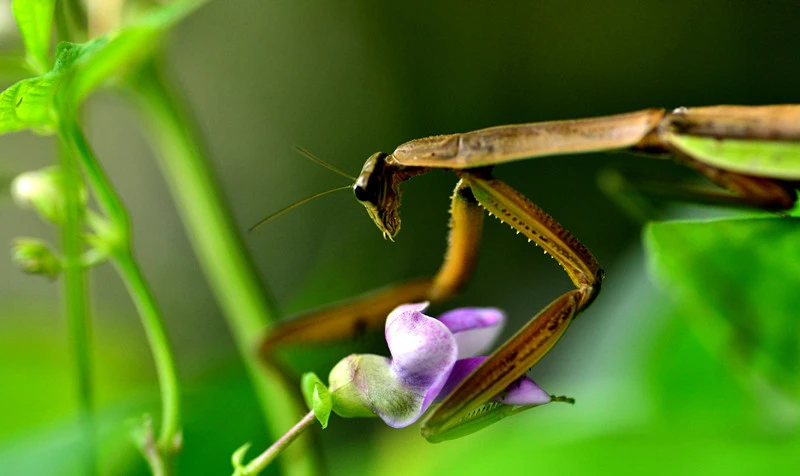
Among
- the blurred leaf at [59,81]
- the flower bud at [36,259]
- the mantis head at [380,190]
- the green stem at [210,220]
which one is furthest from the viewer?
the green stem at [210,220]

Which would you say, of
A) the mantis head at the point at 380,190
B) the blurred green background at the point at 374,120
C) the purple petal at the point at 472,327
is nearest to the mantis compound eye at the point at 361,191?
the mantis head at the point at 380,190

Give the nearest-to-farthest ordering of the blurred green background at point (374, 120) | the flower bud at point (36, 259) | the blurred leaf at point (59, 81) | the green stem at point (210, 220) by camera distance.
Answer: the blurred leaf at point (59, 81), the flower bud at point (36, 259), the green stem at point (210, 220), the blurred green background at point (374, 120)

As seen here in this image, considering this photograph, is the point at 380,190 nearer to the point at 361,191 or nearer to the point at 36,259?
the point at 361,191

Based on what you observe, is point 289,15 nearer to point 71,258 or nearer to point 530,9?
point 530,9

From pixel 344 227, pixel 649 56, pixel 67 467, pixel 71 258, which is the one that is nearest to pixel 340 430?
pixel 344 227

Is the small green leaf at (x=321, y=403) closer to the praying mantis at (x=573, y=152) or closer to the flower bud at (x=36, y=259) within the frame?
the praying mantis at (x=573, y=152)

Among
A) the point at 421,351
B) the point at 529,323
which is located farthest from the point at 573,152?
the point at 421,351
